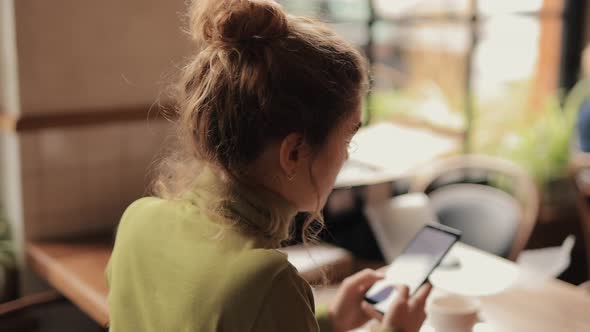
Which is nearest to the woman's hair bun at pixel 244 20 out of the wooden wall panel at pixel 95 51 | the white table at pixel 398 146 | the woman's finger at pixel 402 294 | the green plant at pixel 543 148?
the woman's finger at pixel 402 294

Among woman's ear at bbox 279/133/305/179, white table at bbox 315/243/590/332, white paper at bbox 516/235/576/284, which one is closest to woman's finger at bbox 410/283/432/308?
white table at bbox 315/243/590/332

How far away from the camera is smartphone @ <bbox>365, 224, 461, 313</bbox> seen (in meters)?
1.44

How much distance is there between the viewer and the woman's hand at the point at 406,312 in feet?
3.97

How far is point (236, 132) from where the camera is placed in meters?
1.07

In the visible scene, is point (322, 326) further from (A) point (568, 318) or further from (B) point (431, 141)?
(B) point (431, 141)

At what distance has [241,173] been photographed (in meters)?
1.10

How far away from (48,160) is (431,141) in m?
2.52

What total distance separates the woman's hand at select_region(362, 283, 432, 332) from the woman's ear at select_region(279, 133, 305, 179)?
1.05 feet

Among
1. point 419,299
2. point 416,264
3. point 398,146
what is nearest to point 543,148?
point 398,146

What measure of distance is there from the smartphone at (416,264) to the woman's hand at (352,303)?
2 centimetres

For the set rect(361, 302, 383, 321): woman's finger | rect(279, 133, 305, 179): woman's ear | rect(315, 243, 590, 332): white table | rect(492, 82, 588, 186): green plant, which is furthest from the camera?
rect(492, 82, 588, 186): green plant

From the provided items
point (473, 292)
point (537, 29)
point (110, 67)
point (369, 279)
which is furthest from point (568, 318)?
point (537, 29)

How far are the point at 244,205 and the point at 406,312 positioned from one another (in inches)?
14.6

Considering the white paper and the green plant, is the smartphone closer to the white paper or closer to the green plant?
the white paper
